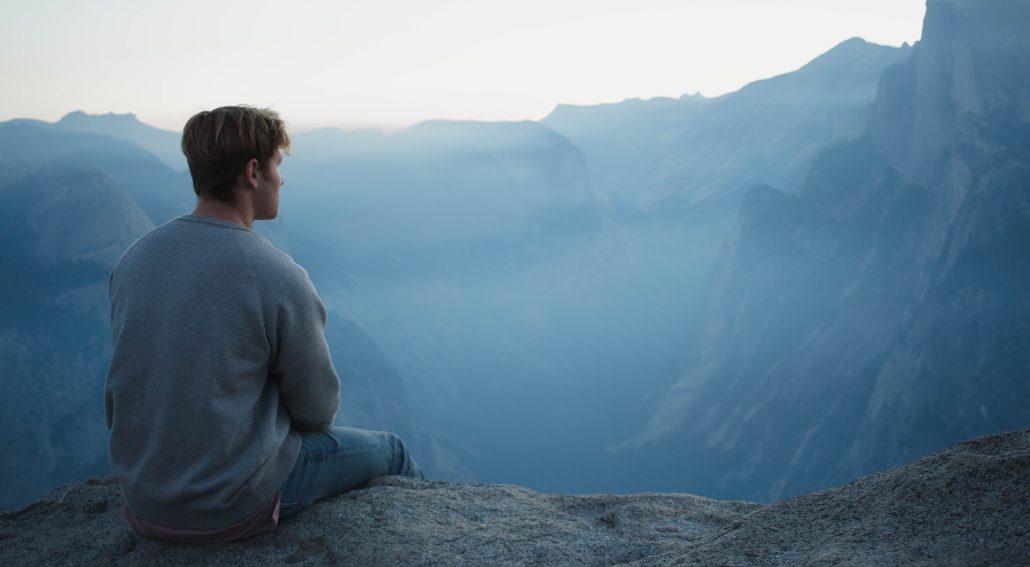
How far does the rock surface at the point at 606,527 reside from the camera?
2.01 meters

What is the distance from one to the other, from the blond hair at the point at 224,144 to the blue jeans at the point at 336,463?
3.45 ft

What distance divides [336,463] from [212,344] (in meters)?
1.00

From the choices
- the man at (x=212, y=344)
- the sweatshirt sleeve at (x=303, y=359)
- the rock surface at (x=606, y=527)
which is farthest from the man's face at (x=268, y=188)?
the rock surface at (x=606, y=527)

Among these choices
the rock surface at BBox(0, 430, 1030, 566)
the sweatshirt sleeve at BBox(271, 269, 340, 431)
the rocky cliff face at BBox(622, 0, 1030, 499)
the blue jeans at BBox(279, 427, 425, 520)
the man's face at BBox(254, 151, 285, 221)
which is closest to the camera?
the rock surface at BBox(0, 430, 1030, 566)

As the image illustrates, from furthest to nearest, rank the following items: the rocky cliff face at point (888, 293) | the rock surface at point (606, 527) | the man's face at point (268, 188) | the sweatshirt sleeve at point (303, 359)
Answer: the rocky cliff face at point (888, 293)
the man's face at point (268, 188)
the sweatshirt sleeve at point (303, 359)
the rock surface at point (606, 527)

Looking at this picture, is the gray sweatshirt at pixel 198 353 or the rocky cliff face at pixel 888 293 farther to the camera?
the rocky cliff face at pixel 888 293

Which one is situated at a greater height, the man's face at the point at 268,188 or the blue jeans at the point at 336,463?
the man's face at the point at 268,188

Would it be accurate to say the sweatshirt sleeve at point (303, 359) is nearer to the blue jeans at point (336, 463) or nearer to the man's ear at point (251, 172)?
the blue jeans at point (336, 463)

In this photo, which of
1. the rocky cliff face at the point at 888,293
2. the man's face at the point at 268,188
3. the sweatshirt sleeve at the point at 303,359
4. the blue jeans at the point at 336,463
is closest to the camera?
the sweatshirt sleeve at the point at 303,359

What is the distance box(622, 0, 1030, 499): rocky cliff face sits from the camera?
36.7 meters

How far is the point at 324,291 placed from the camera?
64.2 meters

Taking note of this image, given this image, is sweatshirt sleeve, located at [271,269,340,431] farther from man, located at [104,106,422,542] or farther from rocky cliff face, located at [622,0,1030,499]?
rocky cliff face, located at [622,0,1030,499]

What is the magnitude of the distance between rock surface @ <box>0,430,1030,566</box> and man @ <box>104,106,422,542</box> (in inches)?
22.5

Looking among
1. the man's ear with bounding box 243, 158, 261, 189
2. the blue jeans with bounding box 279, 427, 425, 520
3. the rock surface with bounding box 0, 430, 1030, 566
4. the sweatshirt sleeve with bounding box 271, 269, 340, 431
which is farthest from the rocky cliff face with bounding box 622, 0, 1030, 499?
the man's ear with bounding box 243, 158, 261, 189
